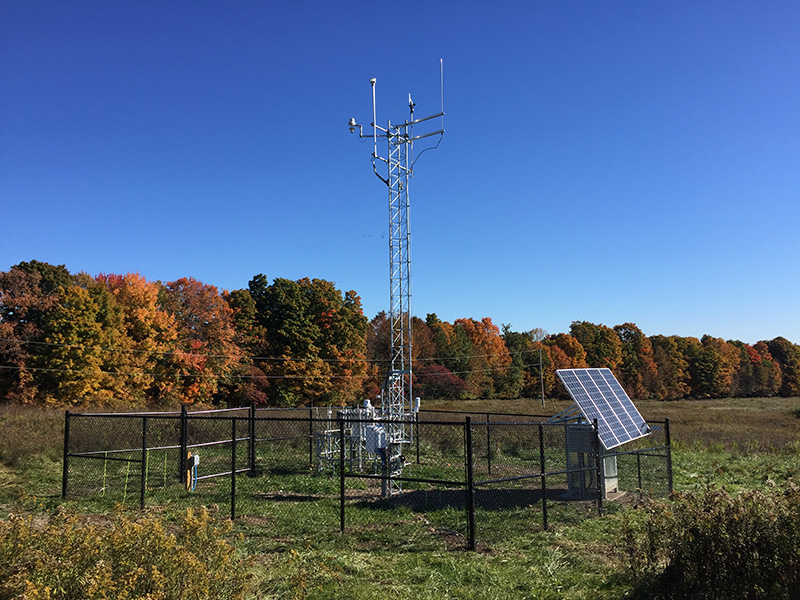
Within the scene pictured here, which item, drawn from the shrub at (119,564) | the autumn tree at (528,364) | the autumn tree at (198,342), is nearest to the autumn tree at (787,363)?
the autumn tree at (528,364)

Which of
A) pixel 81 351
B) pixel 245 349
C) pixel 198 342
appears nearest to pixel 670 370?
pixel 245 349

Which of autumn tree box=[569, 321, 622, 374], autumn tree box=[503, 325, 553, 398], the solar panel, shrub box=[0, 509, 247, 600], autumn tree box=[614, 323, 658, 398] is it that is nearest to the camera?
shrub box=[0, 509, 247, 600]

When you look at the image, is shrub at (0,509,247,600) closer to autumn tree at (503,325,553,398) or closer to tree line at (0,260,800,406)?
tree line at (0,260,800,406)

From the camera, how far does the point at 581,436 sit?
12.1 m

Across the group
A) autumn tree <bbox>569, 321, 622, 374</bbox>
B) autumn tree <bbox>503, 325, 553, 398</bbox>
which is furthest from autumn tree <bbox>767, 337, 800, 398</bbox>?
autumn tree <bbox>503, 325, 553, 398</bbox>

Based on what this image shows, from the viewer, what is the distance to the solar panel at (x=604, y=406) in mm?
11876

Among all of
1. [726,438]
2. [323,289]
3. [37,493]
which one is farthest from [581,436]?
[323,289]

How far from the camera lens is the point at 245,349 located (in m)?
47.4

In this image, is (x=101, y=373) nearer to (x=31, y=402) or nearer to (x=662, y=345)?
(x=31, y=402)

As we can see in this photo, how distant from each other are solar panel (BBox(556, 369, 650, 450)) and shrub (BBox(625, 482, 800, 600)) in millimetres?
5418

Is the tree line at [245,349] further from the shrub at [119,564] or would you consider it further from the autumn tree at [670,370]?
the shrub at [119,564]

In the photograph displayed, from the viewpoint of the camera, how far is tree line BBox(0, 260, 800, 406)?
33.6 m

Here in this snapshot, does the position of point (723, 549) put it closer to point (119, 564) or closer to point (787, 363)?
point (119, 564)

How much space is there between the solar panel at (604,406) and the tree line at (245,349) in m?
29.0
